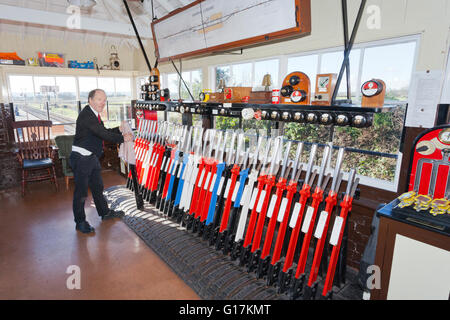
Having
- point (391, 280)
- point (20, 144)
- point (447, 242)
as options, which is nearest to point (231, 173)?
→ point (391, 280)

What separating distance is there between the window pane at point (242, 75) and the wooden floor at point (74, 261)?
2112mm

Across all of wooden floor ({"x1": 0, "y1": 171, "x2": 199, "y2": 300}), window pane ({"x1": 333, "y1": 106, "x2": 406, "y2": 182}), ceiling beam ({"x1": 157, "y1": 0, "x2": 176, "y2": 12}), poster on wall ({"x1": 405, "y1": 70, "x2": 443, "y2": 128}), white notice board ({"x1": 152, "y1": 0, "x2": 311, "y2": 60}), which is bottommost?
wooden floor ({"x1": 0, "y1": 171, "x2": 199, "y2": 300})

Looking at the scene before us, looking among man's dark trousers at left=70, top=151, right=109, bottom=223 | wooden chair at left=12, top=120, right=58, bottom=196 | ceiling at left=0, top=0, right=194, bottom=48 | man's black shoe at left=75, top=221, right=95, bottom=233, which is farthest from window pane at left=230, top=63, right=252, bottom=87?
wooden chair at left=12, top=120, right=58, bottom=196

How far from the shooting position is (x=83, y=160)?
113 inches

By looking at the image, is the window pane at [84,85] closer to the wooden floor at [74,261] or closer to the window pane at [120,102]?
the window pane at [120,102]

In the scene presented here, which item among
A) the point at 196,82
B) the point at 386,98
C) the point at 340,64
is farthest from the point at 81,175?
the point at 386,98

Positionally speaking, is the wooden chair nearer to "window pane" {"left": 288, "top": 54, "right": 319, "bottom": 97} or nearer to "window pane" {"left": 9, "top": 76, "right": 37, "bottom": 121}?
"window pane" {"left": 9, "top": 76, "right": 37, "bottom": 121}

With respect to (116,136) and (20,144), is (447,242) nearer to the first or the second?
(116,136)

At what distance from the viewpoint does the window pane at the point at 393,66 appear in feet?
6.42

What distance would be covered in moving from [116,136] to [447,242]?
282 centimetres

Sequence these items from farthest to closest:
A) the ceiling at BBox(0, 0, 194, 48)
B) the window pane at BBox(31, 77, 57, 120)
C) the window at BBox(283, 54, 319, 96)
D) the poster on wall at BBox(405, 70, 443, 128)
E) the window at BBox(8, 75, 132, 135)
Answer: the window pane at BBox(31, 77, 57, 120) → the window at BBox(8, 75, 132, 135) → the ceiling at BBox(0, 0, 194, 48) → the window at BBox(283, 54, 319, 96) → the poster on wall at BBox(405, 70, 443, 128)

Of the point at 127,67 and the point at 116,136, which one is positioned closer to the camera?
the point at 116,136

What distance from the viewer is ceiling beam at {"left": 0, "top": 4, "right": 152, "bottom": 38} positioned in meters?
3.08

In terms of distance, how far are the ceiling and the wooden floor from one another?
7.91ft
